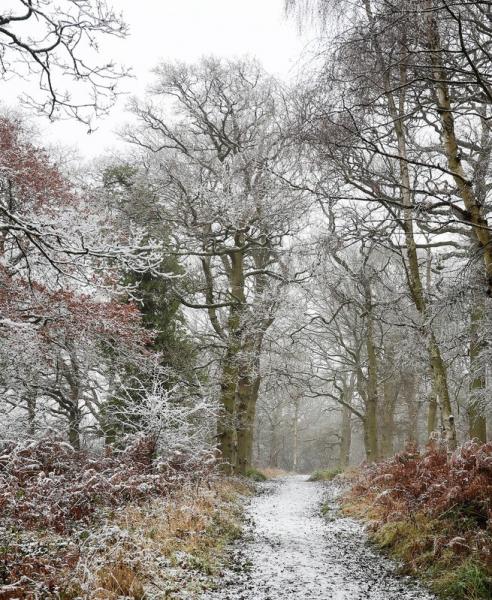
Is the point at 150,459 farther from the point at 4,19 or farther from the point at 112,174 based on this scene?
the point at 112,174

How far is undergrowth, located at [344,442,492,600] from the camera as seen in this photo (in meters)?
4.52

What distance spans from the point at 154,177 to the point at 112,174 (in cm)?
164

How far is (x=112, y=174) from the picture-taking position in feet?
46.8

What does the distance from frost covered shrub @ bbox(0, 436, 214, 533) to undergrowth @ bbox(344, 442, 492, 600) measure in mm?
3429

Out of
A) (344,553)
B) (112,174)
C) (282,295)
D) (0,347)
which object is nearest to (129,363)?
(0,347)

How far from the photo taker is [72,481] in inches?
280

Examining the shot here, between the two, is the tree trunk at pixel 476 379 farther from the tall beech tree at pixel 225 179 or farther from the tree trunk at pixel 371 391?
the tall beech tree at pixel 225 179

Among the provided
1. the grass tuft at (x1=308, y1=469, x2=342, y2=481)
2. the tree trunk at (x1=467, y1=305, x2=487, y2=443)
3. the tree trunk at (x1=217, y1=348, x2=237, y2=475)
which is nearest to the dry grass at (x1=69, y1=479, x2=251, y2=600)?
the tree trunk at (x1=217, y1=348, x2=237, y2=475)

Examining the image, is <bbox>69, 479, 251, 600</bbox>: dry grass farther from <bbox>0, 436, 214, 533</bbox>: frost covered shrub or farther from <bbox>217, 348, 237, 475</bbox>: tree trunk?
<bbox>217, 348, 237, 475</bbox>: tree trunk

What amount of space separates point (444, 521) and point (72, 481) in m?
5.21

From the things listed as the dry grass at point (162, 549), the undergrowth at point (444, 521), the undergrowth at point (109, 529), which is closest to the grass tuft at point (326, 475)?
the undergrowth at point (109, 529)

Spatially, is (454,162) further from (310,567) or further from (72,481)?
(72,481)

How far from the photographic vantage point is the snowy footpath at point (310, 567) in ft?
15.3

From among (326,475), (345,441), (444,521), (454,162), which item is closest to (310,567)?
(444,521)
